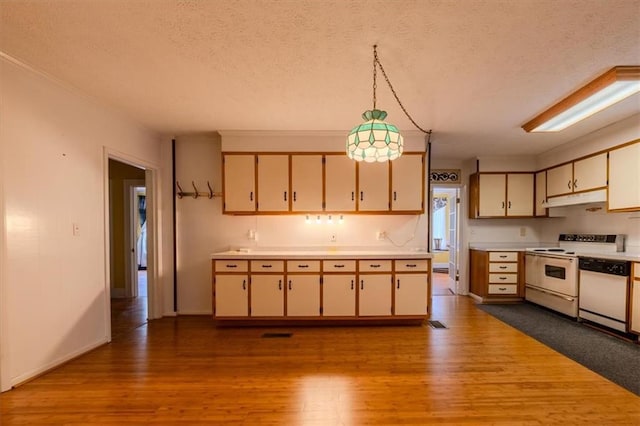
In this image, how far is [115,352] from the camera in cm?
285

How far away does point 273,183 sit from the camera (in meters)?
3.82

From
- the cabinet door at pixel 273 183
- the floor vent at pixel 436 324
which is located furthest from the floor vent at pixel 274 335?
the floor vent at pixel 436 324

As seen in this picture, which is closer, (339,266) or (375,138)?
(375,138)

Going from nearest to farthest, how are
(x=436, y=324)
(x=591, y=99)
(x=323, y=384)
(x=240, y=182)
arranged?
(x=323, y=384) → (x=591, y=99) → (x=436, y=324) → (x=240, y=182)

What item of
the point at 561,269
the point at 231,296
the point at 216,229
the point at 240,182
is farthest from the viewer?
the point at 216,229

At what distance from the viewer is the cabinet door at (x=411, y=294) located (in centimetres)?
357

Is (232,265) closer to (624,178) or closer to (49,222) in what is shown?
(49,222)

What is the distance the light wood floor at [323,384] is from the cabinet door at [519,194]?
8.21ft

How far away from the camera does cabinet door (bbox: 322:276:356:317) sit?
3553 millimetres

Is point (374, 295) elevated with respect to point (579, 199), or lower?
lower

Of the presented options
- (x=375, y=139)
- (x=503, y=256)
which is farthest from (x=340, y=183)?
(x=503, y=256)

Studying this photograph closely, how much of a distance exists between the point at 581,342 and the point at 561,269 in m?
1.21

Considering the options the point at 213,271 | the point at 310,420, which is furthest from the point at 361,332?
the point at 213,271

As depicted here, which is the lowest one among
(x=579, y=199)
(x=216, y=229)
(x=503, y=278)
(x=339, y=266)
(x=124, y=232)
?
(x=503, y=278)
